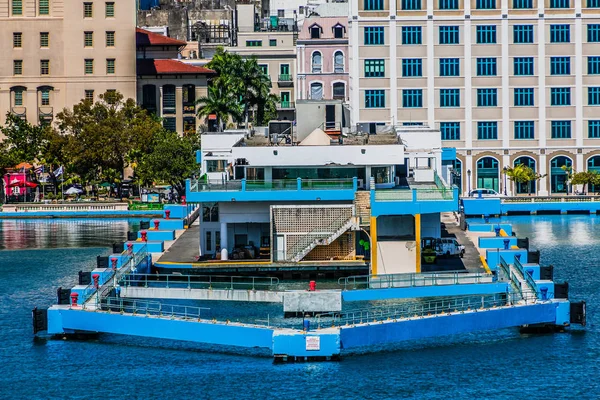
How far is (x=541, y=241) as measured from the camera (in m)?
117

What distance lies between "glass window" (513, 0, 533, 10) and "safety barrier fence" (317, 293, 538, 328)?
73.4 m

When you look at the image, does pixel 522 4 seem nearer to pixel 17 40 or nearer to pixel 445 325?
pixel 17 40

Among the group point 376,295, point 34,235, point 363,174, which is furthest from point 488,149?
point 376,295

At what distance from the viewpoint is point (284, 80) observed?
185 meters

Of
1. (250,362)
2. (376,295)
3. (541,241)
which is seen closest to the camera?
(250,362)

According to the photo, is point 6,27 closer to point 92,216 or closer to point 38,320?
point 92,216

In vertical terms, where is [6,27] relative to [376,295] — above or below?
above

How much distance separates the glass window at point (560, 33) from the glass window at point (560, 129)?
8608 mm

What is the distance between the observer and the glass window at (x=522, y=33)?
5935 inches

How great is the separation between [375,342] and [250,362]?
6.33m

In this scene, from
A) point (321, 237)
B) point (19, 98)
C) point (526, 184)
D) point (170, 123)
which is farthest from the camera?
point (170, 123)

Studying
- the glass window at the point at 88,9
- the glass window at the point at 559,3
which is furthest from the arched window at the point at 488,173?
the glass window at the point at 88,9

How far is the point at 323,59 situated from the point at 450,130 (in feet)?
87.4

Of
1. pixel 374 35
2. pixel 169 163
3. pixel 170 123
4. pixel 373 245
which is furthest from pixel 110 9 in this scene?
pixel 373 245
